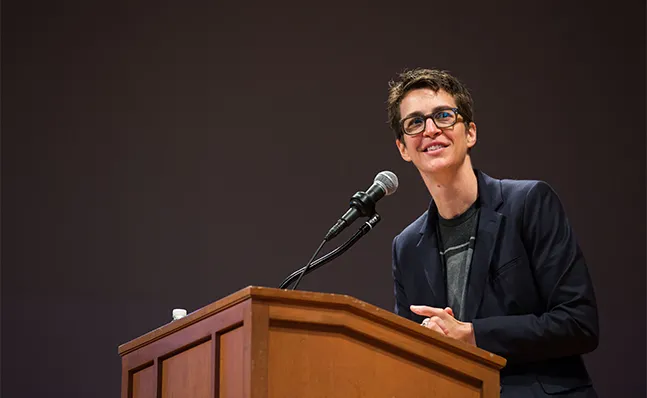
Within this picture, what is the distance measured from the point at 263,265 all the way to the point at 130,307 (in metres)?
0.70

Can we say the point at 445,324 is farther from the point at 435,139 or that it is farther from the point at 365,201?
the point at 435,139

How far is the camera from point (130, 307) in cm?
452

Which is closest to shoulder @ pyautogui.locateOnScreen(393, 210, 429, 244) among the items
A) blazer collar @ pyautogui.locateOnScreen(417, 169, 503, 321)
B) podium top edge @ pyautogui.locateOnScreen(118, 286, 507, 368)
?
blazer collar @ pyautogui.locateOnScreen(417, 169, 503, 321)

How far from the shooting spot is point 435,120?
3.18m

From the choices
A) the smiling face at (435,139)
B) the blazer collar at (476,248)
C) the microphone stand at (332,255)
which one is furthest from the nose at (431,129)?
the microphone stand at (332,255)

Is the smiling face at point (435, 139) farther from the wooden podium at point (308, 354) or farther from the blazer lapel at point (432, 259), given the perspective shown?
the wooden podium at point (308, 354)

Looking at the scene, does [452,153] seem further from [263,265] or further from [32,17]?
[32,17]

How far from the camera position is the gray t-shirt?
3115 mm

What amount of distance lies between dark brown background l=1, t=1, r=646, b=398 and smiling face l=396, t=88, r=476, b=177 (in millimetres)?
1420

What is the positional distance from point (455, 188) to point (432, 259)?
27 centimetres

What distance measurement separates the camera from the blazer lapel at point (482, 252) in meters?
3.02

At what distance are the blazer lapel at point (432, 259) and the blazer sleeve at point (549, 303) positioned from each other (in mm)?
348

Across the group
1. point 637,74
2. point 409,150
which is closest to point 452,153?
point 409,150

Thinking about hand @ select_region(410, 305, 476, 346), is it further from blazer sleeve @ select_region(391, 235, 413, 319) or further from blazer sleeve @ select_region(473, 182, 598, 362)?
blazer sleeve @ select_region(391, 235, 413, 319)
